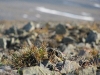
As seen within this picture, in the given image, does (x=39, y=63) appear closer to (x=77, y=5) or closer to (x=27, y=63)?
(x=27, y=63)

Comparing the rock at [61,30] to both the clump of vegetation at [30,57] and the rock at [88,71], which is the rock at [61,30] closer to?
the clump of vegetation at [30,57]

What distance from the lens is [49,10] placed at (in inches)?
1604

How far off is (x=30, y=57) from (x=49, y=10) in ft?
113

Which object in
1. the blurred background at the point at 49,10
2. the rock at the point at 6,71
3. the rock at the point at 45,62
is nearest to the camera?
the rock at the point at 6,71

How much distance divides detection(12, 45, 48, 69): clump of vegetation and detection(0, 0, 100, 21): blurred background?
2763 cm

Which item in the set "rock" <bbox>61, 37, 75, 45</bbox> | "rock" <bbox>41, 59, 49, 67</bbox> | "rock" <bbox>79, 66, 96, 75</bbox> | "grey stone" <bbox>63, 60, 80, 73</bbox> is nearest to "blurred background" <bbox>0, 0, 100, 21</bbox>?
"rock" <bbox>61, 37, 75, 45</bbox>

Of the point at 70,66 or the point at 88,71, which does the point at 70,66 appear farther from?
the point at 88,71

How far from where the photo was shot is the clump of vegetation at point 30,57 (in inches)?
246

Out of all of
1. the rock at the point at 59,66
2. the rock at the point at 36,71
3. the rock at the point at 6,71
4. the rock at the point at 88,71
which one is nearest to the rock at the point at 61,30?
the rock at the point at 59,66

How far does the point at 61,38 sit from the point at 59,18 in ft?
67.5

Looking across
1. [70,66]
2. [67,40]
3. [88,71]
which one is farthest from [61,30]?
[88,71]

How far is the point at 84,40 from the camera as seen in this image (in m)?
16.7

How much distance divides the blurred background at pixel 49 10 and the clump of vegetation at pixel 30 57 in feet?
90.6

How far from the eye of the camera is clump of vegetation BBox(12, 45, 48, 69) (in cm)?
625
